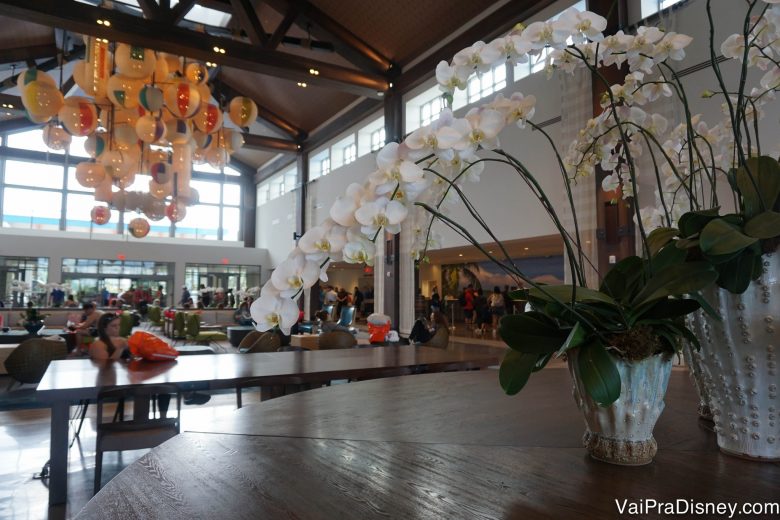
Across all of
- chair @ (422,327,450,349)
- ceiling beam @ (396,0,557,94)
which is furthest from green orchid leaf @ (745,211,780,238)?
ceiling beam @ (396,0,557,94)

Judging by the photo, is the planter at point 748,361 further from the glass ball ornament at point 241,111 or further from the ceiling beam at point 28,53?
the ceiling beam at point 28,53

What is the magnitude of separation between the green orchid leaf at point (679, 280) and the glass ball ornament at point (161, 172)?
8.65 metres

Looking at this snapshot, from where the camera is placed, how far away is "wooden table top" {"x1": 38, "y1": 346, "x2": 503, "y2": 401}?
254cm

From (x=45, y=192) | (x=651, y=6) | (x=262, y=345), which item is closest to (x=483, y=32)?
(x=651, y=6)

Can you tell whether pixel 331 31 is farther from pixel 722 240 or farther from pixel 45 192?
pixel 45 192

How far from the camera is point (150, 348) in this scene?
3314mm

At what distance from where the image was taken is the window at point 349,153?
14.0m

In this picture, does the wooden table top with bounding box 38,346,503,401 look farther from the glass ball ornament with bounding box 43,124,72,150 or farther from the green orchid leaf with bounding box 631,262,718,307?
the glass ball ornament with bounding box 43,124,72,150

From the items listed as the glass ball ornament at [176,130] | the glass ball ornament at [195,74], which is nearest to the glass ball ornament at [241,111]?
the glass ball ornament at [195,74]

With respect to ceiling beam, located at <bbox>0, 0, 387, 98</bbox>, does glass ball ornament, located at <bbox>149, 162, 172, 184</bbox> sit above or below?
below

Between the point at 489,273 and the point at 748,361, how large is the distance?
13.4 m

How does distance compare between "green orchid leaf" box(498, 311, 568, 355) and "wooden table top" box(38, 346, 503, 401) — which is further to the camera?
"wooden table top" box(38, 346, 503, 401)

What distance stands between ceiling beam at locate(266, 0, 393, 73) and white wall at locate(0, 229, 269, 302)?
11.0 meters

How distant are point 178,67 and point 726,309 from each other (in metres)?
8.84
